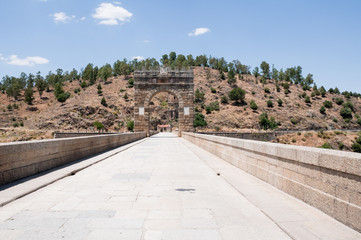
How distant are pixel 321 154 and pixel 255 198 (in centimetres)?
169

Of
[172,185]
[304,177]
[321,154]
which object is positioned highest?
[321,154]

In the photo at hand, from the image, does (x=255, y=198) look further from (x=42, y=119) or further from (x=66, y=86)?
(x=66, y=86)

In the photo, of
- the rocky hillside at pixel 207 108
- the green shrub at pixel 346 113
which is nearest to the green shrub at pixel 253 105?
the rocky hillside at pixel 207 108

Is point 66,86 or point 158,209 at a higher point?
point 66,86

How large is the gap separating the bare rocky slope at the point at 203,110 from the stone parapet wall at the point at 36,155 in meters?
56.5

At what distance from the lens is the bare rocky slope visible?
3393 inches

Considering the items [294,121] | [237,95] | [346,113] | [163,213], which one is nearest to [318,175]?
[163,213]

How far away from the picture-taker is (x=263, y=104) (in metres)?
112

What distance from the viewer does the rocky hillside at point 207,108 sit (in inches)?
3418

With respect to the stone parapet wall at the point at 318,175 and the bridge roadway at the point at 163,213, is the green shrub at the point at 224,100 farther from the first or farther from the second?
the bridge roadway at the point at 163,213

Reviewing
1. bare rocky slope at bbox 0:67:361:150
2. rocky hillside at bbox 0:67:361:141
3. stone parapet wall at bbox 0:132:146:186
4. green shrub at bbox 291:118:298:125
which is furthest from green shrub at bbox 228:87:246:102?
stone parapet wall at bbox 0:132:146:186

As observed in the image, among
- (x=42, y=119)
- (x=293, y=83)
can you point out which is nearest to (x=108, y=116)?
(x=42, y=119)

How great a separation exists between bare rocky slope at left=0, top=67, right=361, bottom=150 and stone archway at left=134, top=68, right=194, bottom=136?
31.2 m

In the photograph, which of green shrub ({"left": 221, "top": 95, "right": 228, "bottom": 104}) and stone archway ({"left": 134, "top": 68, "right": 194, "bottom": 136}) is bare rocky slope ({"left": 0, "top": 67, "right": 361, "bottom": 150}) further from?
stone archway ({"left": 134, "top": 68, "right": 194, "bottom": 136})
